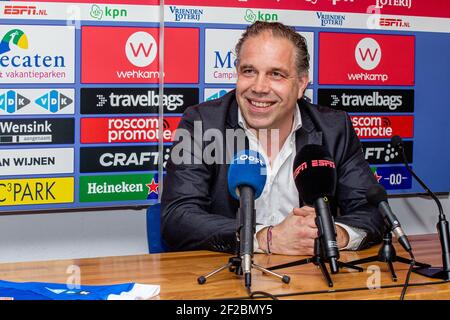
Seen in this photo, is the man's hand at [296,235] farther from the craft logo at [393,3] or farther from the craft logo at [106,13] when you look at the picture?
the craft logo at [393,3]

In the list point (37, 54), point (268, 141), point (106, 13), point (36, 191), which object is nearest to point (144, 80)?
point (106, 13)

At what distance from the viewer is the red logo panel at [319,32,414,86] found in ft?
12.9

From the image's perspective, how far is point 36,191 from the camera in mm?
3438

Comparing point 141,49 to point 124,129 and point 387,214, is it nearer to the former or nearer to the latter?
point 124,129

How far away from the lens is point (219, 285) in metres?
1.91

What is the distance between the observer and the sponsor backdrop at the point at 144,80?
11.1 ft

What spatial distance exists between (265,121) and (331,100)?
127cm

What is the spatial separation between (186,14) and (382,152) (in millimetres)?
1324

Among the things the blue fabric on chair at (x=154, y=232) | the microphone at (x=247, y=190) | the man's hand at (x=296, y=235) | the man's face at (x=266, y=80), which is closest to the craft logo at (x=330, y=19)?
the man's face at (x=266, y=80)

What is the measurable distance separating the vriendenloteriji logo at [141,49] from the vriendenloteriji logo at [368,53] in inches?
44.5

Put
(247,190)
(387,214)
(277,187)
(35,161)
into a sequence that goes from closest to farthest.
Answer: (247,190) → (387,214) → (277,187) → (35,161)
